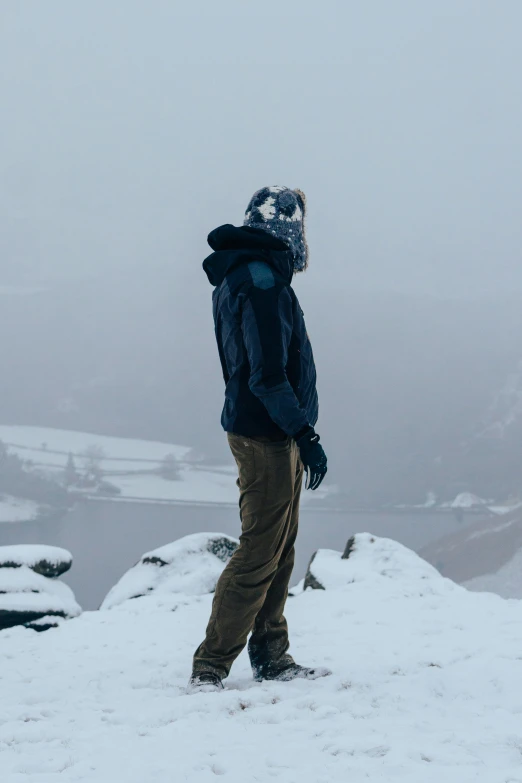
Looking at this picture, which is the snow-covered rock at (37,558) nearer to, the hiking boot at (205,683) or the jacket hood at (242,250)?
the hiking boot at (205,683)

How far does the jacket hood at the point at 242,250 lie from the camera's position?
454 cm

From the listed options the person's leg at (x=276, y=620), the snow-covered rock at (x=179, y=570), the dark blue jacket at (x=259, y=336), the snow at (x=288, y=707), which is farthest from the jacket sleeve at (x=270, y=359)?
the snow-covered rock at (x=179, y=570)

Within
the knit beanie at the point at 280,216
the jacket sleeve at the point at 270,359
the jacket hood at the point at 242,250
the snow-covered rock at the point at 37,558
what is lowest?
the snow-covered rock at the point at 37,558

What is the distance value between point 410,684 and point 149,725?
6.27 ft

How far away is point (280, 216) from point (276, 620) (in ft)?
10.2

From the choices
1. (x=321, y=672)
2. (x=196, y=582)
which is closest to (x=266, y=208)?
(x=321, y=672)

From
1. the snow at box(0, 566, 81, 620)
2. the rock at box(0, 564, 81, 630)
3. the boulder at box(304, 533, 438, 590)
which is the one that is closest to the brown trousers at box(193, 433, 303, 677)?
the rock at box(0, 564, 81, 630)

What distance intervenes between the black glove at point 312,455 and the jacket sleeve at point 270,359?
0.25ft

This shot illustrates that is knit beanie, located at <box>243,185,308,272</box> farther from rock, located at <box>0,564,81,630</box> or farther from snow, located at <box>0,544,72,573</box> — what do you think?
snow, located at <box>0,544,72,573</box>

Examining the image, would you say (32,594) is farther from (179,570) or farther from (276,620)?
(276,620)

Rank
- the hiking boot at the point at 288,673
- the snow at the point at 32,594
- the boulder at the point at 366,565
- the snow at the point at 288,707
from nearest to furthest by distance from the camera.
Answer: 1. the snow at the point at 288,707
2. the hiking boot at the point at 288,673
3. the snow at the point at 32,594
4. the boulder at the point at 366,565

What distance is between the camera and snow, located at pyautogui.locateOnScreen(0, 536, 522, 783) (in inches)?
120

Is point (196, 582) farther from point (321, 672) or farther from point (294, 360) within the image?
point (294, 360)

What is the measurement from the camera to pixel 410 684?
179 inches
